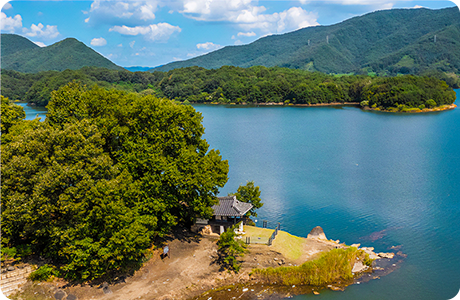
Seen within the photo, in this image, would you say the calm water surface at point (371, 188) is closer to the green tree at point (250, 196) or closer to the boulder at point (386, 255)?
the boulder at point (386, 255)

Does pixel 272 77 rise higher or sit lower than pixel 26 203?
higher

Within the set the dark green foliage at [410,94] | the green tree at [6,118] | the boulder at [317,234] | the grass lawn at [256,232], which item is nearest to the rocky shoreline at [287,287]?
the boulder at [317,234]

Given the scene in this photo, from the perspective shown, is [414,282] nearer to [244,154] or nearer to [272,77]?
[244,154]

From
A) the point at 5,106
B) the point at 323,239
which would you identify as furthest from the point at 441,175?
the point at 5,106

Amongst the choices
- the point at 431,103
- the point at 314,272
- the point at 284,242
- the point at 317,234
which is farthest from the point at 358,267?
the point at 431,103

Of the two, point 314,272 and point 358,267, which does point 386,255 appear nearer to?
point 358,267
